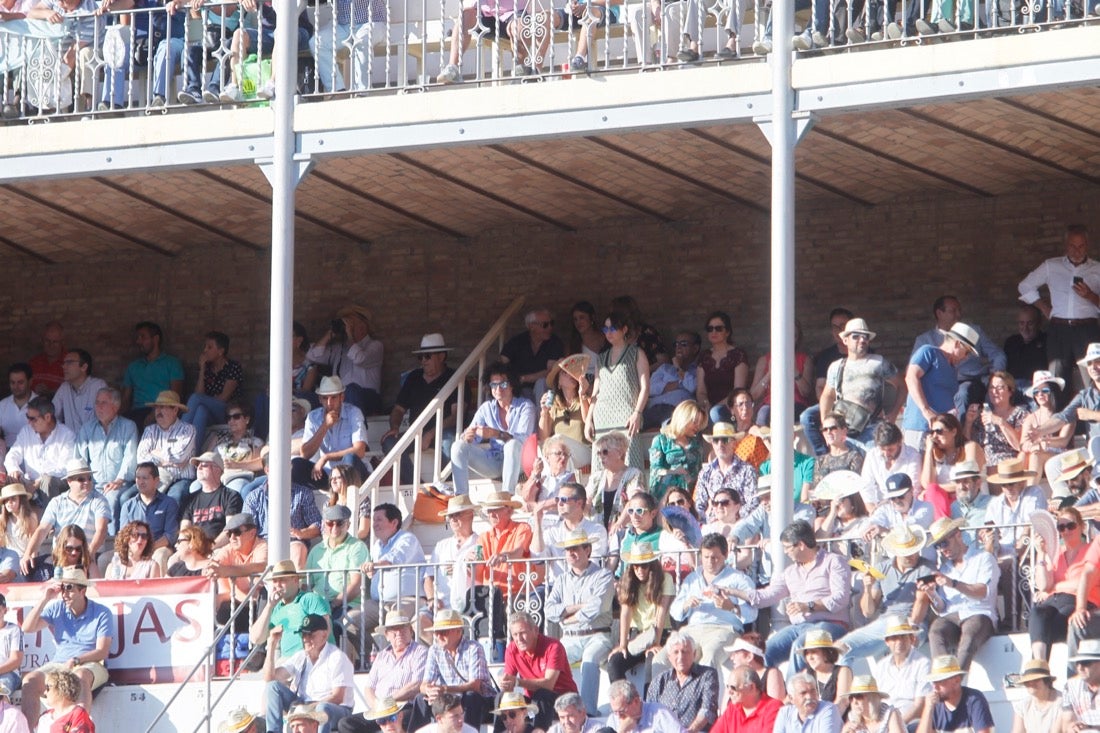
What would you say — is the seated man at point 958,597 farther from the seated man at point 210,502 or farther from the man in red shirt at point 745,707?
the seated man at point 210,502

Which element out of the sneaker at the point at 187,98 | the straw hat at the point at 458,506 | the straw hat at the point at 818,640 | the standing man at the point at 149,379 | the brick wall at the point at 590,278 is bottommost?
the straw hat at the point at 818,640

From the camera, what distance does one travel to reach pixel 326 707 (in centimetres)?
1316

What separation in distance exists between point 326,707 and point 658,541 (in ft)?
7.12

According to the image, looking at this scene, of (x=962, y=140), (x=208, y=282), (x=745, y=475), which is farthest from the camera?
(x=208, y=282)

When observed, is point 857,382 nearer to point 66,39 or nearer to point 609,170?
point 609,170

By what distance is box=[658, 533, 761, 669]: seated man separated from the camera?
42.4 feet

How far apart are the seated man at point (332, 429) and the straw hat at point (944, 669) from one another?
233 inches

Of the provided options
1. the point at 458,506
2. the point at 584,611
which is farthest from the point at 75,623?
the point at 584,611

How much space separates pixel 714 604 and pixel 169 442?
5758mm

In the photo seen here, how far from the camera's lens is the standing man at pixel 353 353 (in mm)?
18375

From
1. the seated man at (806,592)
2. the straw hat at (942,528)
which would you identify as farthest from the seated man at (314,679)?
the straw hat at (942,528)

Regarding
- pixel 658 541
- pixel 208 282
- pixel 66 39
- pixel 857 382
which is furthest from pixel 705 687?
pixel 208 282

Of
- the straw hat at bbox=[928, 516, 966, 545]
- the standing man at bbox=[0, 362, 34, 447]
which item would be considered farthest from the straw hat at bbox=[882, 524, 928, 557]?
the standing man at bbox=[0, 362, 34, 447]

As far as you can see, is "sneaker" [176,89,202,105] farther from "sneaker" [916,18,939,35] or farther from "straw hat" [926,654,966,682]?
"straw hat" [926,654,966,682]
